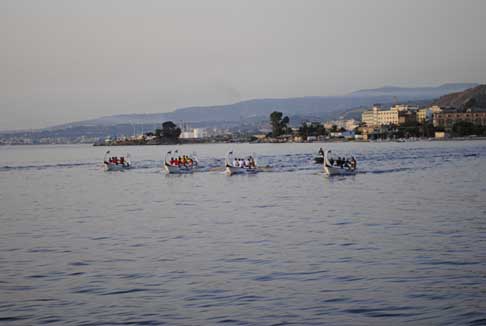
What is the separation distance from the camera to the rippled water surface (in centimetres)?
1834

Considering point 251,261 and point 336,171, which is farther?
point 336,171

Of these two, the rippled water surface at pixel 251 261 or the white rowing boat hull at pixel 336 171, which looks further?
the white rowing boat hull at pixel 336 171

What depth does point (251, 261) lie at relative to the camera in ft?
80.5

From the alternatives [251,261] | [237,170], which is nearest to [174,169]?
[237,170]

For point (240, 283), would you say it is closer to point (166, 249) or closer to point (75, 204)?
point (166, 249)

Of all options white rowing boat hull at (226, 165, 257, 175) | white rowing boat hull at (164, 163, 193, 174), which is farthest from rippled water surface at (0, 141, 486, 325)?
white rowing boat hull at (164, 163, 193, 174)

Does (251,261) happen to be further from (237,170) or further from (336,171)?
(237,170)

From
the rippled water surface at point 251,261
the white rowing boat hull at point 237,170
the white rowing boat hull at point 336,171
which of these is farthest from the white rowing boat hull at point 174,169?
the rippled water surface at point 251,261

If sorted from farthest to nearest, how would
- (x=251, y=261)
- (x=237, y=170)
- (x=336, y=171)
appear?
(x=237, y=170) < (x=336, y=171) < (x=251, y=261)

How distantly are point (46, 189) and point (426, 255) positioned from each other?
46525 mm

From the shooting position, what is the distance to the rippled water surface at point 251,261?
18344mm

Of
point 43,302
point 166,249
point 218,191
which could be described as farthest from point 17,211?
point 43,302

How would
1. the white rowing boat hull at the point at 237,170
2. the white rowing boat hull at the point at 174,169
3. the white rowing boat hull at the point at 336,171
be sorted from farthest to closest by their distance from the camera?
1. the white rowing boat hull at the point at 174,169
2. the white rowing boat hull at the point at 237,170
3. the white rowing boat hull at the point at 336,171

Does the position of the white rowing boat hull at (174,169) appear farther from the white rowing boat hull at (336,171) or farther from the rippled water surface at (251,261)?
the rippled water surface at (251,261)
